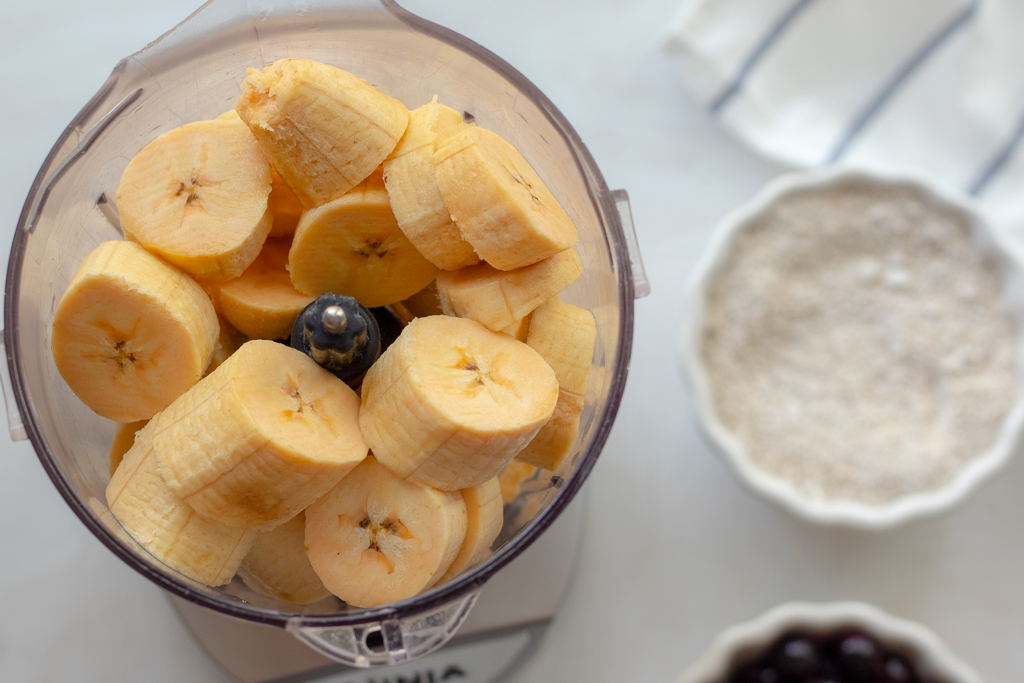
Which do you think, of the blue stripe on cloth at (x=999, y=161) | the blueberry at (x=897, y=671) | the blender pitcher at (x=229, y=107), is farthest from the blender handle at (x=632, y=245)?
the blue stripe on cloth at (x=999, y=161)

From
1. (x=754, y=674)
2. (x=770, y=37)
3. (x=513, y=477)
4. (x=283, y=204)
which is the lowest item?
(x=754, y=674)

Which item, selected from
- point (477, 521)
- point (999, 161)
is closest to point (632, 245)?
point (477, 521)

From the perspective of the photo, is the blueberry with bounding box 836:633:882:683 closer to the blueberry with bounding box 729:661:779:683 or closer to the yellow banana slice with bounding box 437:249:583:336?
the blueberry with bounding box 729:661:779:683

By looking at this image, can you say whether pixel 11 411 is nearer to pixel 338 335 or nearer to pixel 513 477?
pixel 338 335

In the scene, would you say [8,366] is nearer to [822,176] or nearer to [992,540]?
[822,176]

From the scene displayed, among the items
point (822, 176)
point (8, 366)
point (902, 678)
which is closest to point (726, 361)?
point (822, 176)

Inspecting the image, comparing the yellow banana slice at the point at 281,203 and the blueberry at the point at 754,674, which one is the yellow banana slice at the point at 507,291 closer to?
the yellow banana slice at the point at 281,203

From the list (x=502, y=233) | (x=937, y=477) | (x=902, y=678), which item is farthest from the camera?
(x=937, y=477)
